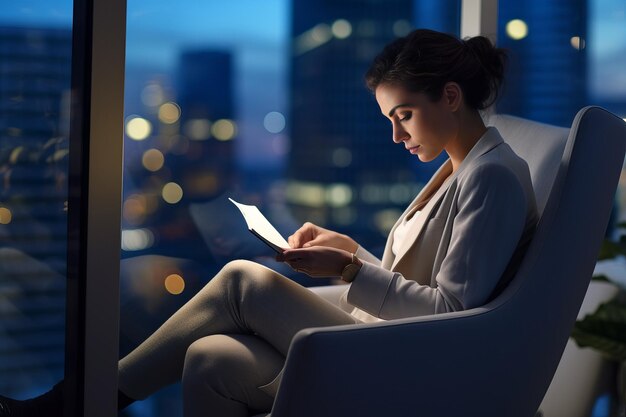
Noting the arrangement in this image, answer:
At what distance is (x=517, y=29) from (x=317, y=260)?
163 centimetres

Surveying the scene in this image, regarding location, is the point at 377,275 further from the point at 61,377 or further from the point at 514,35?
the point at 514,35

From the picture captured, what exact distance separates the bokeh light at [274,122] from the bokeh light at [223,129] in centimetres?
16

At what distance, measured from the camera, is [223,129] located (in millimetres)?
2783

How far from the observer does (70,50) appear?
3.94 ft

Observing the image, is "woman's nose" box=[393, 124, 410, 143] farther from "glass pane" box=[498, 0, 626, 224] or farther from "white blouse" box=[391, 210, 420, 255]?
"glass pane" box=[498, 0, 626, 224]

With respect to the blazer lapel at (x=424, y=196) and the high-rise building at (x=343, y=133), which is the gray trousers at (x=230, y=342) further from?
the high-rise building at (x=343, y=133)

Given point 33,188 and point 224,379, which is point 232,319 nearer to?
point 224,379

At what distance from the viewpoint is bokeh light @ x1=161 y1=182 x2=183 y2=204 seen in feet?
8.23

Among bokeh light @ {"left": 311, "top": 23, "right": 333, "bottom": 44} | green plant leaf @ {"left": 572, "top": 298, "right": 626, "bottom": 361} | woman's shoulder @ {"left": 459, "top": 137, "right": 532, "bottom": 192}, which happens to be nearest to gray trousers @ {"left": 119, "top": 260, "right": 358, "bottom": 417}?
woman's shoulder @ {"left": 459, "top": 137, "right": 532, "bottom": 192}

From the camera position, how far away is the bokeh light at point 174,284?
2443 mm

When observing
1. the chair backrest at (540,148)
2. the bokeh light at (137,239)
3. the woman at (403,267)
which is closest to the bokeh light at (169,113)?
the bokeh light at (137,239)

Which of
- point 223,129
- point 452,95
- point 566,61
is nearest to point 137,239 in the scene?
point 223,129

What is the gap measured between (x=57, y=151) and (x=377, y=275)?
59 centimetres

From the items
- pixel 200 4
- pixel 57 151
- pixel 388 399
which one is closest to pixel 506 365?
pixel 388 399
